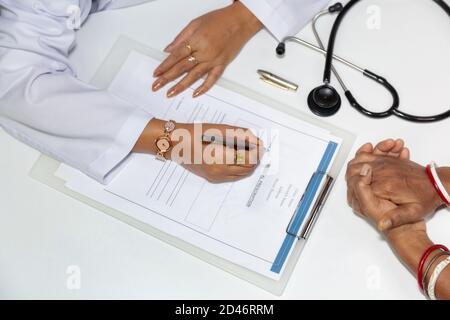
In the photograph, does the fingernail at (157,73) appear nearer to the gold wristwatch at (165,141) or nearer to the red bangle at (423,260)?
the gold wristwatch at (165,141)

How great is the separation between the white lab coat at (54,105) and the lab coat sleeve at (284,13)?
0.31 m

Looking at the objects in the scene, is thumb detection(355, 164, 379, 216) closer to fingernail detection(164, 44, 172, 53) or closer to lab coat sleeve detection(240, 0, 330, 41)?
lab coat sleeve detection(240, 0, 330, 41)

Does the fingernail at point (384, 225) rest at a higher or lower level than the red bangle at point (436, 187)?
lower

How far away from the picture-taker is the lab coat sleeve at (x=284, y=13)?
41.0 inches

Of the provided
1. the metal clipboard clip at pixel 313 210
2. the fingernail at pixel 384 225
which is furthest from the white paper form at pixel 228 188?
the fingernail at pixel 384 225

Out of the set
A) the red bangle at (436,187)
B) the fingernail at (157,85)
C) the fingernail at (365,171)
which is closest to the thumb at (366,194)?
the fingernail at (365,171)

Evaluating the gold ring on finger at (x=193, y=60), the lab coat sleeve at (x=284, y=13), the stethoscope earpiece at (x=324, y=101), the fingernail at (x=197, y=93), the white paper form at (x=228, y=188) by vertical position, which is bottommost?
the white paper form at (x=228, y=188)

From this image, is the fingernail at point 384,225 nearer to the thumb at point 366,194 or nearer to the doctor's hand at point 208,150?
the thumb at point 366,194

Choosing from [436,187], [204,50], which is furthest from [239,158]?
[436,187]

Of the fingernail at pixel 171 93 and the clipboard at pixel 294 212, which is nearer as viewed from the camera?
the clipboard at pixel 294 212

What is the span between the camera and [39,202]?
1.00 metres

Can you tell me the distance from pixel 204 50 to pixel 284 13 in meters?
0.18

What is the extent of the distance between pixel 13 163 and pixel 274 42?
0.57m

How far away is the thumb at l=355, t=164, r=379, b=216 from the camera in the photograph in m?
0.91
